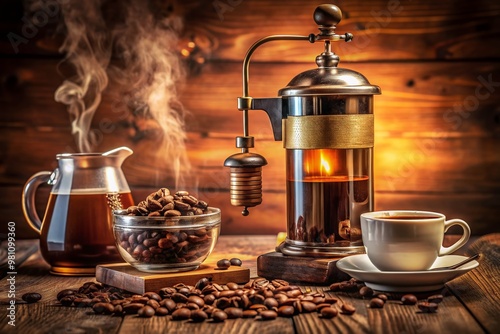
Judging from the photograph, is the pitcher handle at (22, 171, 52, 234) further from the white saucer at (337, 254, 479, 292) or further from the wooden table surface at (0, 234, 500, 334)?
the white saucer at (337, 254, 479, 292)

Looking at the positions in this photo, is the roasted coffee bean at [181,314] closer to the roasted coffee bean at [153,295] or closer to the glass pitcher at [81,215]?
the roasted coffee bean at [153,295]

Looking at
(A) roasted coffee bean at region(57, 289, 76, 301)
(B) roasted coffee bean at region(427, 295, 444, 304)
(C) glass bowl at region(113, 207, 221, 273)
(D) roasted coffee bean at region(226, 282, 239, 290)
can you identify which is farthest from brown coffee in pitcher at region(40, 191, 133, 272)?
(B) roasted coffee bean at region(427, 295, 444, 304)

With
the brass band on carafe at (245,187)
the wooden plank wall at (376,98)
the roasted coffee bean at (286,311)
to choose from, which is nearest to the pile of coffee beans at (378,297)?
the roasted coffee bean at (286,311)

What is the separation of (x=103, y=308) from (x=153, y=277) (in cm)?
14

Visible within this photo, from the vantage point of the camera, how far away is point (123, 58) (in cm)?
213

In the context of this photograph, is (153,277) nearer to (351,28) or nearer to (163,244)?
(163,244)

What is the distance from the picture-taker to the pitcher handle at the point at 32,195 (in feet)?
5.49

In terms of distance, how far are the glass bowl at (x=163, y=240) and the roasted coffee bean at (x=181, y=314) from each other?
0.21 m

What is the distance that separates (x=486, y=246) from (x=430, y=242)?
0.54 metres

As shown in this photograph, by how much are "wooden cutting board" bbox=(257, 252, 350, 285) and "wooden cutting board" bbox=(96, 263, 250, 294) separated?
0.06 metres

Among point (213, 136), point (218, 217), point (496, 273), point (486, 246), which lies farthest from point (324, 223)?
point (213, 136)

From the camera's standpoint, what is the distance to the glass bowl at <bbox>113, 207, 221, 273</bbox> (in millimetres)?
1413

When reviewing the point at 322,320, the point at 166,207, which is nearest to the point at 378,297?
the point at 322,320

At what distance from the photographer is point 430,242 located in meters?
Result: 1.34
